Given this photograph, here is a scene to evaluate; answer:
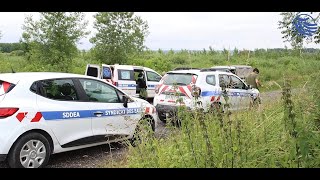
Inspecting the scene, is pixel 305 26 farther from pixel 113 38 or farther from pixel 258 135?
pixel 113 38

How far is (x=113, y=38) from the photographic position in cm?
2067

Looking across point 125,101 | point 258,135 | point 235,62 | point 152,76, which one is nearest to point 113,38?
point 152,76

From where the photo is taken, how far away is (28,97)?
5.07m

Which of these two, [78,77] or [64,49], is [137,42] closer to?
[64,49]

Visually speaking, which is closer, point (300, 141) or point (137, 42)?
point (300, 141)

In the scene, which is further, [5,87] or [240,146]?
[5,87]

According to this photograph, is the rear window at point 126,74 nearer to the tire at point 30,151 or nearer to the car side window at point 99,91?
the car side window at point 99,91

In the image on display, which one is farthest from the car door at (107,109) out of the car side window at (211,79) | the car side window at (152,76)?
the car side window at (152,76)

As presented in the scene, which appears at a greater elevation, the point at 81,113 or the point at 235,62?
the point at 235,62

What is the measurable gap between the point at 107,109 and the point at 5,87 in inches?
72.2

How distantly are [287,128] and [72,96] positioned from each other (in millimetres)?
3606

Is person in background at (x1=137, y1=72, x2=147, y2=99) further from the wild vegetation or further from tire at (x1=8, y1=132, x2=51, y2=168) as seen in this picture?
tire at (x1=8, y1=132, x2=51, y2=168)

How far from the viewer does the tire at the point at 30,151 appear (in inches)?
187
